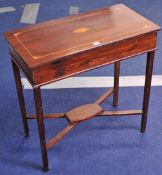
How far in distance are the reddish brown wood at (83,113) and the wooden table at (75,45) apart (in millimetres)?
148

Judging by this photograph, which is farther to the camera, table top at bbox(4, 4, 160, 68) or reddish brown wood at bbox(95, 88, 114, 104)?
reddish brown wood at bbox(95, 88, 114, 104)

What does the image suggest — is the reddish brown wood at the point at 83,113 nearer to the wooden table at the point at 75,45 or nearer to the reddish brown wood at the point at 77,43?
the wooden table at the point at 75,45

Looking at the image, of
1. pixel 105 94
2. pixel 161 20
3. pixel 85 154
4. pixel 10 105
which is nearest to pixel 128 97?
pixel 105 94

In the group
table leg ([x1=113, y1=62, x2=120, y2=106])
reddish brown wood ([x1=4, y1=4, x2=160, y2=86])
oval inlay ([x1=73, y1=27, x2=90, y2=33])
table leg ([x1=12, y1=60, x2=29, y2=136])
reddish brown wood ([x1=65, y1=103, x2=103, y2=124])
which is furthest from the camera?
table leg ([x1=113, y1=62, x2=120, y2=106])

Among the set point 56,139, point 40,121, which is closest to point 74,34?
point 40,121

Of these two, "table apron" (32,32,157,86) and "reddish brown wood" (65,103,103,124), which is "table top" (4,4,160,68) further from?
"reddish brown wood" (65,103,103,124)

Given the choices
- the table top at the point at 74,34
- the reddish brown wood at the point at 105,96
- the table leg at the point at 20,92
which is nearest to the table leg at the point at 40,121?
the table top at the point at 74,34

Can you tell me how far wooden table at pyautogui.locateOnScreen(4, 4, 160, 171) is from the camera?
5.04ft

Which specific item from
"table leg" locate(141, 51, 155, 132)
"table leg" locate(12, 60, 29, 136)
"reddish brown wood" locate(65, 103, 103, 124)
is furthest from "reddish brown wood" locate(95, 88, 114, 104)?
"table leg" locate(12, 60, 29, 136)

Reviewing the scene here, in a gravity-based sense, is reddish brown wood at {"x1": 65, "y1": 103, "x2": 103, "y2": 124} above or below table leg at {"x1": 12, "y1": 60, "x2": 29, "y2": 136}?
below

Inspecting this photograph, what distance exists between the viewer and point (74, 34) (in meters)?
1.71

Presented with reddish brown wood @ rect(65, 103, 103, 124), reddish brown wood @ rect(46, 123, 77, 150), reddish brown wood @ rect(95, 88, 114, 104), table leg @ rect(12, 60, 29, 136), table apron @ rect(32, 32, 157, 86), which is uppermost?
table apron @ rect(32, 32, 157, 86)

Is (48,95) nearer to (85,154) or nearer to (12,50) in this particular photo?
(85,154)

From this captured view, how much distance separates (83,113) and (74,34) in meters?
0.53
